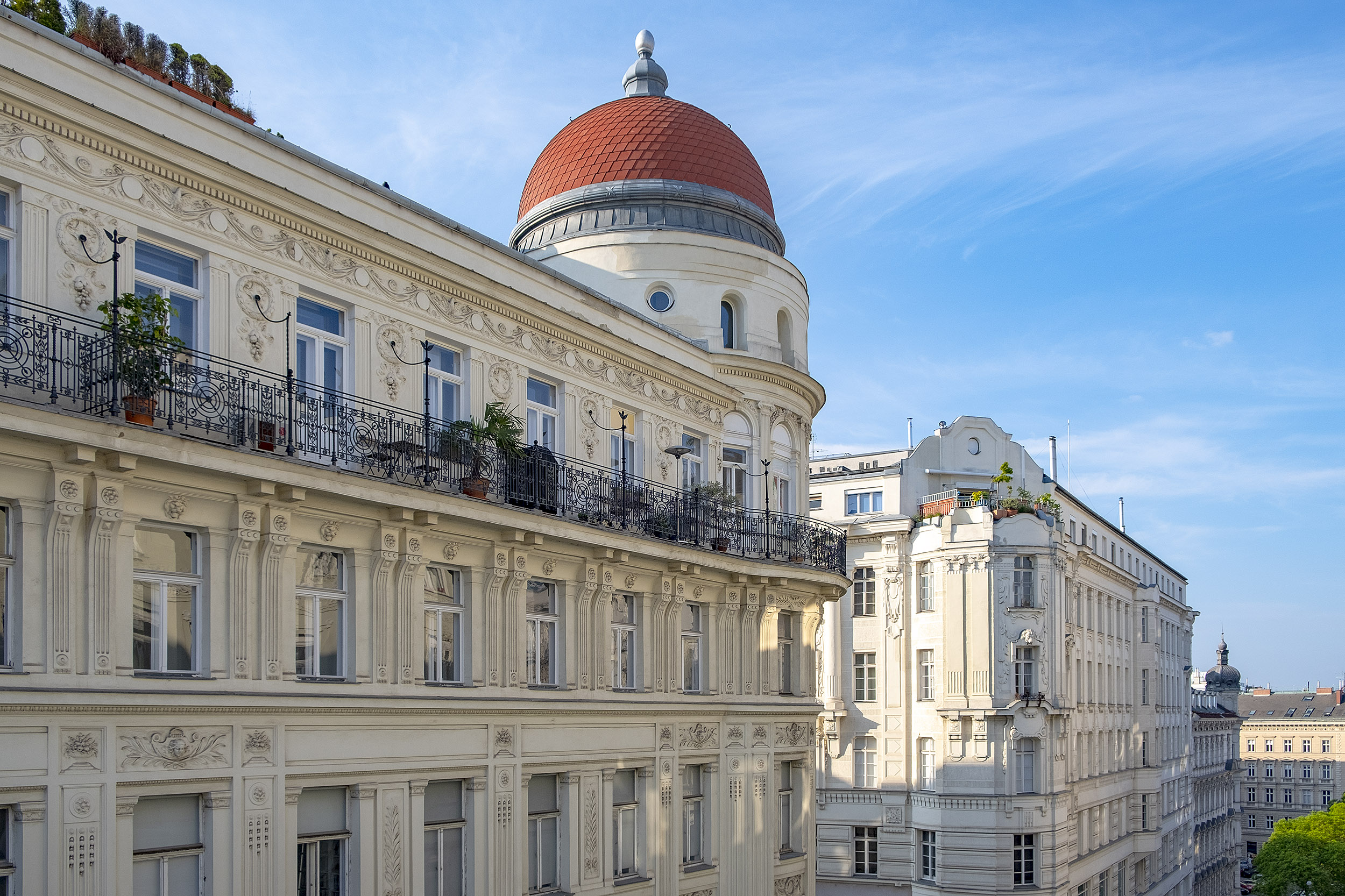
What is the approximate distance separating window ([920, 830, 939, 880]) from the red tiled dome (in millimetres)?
30987

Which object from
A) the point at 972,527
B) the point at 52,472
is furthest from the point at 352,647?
the point at 972,527

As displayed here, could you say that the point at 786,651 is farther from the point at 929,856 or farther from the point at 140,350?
the point at 929,856

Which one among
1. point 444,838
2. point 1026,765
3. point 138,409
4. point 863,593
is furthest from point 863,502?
point 138,409

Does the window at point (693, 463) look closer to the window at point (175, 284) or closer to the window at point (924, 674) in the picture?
the window at point (175, 284)

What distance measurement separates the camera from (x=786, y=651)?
29.8 metres

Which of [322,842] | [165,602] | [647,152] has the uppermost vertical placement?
[647,152]

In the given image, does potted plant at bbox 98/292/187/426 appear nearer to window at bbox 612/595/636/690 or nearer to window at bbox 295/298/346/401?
window at bbox 295/298/346/401

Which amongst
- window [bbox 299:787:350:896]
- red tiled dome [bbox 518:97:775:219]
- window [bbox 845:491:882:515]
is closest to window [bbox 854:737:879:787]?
Answer: window [bbox 845:491:882:515]

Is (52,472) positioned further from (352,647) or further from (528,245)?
(528,245)

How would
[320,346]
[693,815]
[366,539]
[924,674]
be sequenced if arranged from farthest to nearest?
[924,674] → [693,815] → [320,346] → [366,539]

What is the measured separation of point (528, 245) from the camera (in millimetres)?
31297

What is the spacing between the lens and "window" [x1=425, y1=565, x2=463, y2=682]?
2039 centimetres

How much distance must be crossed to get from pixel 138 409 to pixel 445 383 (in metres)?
6.81

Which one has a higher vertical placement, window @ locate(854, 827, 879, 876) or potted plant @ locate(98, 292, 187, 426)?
potted plant @ locate(98, 292, 187, 426)
